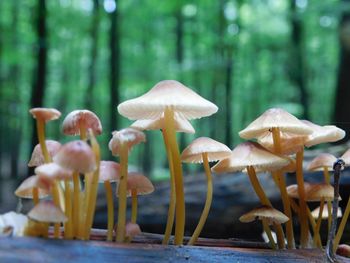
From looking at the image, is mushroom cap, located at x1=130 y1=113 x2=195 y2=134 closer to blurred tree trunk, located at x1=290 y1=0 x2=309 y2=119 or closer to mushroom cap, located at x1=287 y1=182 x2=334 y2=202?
mushroom cap, located at x1=287 y1=182 x2=334 y2=202

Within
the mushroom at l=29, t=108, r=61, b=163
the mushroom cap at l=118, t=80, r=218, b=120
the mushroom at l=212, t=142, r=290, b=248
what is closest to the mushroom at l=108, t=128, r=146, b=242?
the mushroom cap at l=118, t=80, r=218, b=120

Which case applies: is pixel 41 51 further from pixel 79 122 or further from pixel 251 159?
pixel 251 159

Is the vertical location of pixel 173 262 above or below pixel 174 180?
below

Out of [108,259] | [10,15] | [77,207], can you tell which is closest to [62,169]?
[77,207]

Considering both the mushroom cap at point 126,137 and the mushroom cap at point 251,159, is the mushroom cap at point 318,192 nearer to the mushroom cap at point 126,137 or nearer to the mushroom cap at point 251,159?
the mushroom cap at point 251,159

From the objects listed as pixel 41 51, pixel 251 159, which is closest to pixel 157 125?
pixel 251 159

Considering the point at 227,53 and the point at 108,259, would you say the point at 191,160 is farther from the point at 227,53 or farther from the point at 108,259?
the point at 227,53
